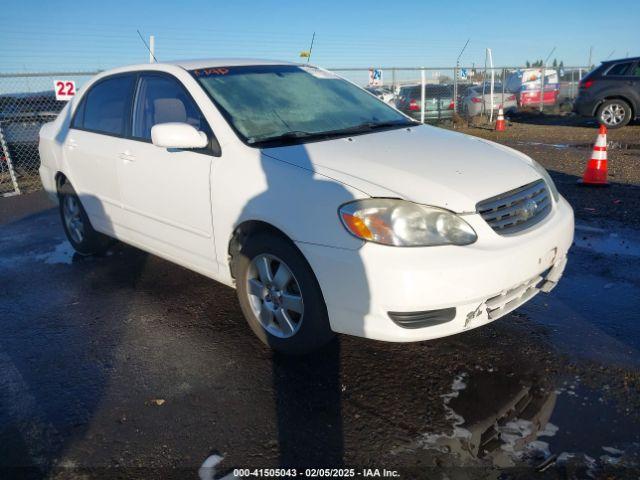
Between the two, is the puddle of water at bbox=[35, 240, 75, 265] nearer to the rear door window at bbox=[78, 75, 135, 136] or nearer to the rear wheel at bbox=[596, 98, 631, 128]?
the rear door window at bbox=[78, 75, 135, 136]

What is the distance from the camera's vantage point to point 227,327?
353 cm

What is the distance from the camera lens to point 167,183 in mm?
3543

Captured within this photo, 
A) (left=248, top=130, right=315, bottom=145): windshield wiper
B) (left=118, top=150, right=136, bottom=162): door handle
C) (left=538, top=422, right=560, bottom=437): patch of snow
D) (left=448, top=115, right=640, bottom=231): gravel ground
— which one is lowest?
(left=448, top=115, right=640, bottom=231): gravel ground

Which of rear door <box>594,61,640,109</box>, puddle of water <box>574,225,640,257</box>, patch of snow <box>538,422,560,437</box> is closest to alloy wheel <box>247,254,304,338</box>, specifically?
patch of snow <box>538,422,560,437</box>

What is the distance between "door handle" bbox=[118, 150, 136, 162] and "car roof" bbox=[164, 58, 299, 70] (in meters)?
0.74

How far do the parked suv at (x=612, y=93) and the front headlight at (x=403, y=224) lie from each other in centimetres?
1260

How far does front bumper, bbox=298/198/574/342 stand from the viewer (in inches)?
96.0

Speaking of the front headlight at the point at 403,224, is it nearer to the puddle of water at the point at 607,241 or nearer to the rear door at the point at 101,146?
the rear door at the point at 101,146

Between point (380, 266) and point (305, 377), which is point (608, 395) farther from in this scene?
point (305, 377)

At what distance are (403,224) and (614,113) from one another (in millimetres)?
13087

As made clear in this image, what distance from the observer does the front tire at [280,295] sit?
2.76 m

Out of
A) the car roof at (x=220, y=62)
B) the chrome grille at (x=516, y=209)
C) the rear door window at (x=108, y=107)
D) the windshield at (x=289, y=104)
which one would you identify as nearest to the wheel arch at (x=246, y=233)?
the windshield at (x=289, y=104)

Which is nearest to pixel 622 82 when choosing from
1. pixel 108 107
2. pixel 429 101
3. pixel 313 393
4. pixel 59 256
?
pixel 429 101

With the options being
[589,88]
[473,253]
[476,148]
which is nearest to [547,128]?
[589,88]
